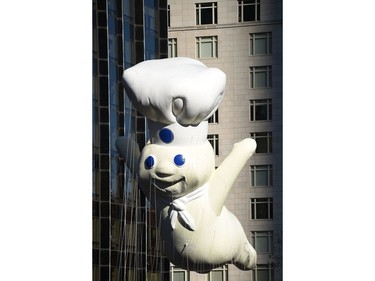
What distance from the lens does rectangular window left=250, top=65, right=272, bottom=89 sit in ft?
58.2

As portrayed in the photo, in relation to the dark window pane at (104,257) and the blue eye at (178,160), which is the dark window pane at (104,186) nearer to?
the dark window pane at (104,257)

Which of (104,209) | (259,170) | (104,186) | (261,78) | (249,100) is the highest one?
(261,78)

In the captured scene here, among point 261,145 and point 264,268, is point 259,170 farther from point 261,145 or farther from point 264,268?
point 264,268

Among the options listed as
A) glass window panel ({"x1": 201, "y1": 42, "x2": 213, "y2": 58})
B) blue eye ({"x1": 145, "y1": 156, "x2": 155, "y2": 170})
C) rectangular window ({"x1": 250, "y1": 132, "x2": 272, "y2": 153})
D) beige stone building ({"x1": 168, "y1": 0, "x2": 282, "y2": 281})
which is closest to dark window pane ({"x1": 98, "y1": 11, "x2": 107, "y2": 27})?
beige stone building ({"x1": 168, "y1": 0, "x2": 282, "y2": 281})

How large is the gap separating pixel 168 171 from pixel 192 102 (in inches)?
18.6

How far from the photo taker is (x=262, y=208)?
17625mm

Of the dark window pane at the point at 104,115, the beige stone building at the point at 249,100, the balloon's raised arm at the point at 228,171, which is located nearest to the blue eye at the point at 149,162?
the balloon's raised arm at the point at 228,171

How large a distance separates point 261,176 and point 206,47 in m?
0.96

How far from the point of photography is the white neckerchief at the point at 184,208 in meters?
17.0

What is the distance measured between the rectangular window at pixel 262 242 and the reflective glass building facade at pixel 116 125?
2.32ft

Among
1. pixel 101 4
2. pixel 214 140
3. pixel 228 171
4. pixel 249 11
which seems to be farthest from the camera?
pixel 101 4

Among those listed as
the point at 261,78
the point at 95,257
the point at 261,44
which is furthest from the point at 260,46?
the point at 95,257

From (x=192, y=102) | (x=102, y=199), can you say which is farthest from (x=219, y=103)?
(x=102, y=199)

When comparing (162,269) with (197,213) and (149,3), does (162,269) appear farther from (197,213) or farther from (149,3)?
(149,3)
